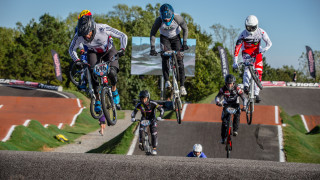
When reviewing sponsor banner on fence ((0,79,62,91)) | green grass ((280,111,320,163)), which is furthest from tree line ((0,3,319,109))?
green grass ((280,111,320,163))

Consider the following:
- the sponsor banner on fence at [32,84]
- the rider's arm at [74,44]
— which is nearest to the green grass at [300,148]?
the rider's arm at [74,44]

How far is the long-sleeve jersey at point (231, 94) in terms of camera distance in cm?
1241

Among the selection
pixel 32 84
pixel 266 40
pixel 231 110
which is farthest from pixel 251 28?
pixel 32 84

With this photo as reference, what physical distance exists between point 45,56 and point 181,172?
69080 mm

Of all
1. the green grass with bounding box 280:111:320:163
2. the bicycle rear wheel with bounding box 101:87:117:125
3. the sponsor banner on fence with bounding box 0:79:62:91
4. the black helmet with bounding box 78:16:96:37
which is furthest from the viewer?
the sponsor banner on fence with bounding box 0:79:62:91

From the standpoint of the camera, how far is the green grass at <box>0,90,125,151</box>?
21703mm

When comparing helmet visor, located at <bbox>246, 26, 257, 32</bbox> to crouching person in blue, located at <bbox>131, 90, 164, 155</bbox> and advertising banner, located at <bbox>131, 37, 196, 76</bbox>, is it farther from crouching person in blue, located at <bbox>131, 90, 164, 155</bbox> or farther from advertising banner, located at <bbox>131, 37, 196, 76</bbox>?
advertising banner, located at <bbox>131, 37, 196, 76</bbox>

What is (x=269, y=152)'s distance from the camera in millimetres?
18672

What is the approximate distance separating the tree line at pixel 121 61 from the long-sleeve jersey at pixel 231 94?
108 ft

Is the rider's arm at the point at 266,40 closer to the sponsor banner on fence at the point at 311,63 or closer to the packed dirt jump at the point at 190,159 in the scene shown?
the packed dirt jump at the point at 190,159

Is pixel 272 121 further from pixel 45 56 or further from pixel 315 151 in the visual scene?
pixel 45 56

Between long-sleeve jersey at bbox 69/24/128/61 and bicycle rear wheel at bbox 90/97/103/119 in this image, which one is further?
bicycle rear wheel at bbox 90/97/103/119

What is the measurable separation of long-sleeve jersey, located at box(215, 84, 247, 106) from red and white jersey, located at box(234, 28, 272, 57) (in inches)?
47.6

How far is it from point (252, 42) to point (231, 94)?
1844mm
